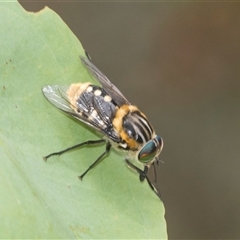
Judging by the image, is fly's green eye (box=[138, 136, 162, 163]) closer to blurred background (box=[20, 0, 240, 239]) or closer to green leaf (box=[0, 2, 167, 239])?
green leaf (box=[0, 2, 167, 239])

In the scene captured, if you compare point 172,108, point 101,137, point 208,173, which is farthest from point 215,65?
point 101,137

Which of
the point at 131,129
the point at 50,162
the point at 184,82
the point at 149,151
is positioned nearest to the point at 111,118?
the point at 131,129

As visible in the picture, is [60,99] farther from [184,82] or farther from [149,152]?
[184,82]

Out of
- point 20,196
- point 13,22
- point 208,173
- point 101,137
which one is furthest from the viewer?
point 208,173

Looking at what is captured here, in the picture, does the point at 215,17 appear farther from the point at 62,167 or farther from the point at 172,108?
the point at 62,167

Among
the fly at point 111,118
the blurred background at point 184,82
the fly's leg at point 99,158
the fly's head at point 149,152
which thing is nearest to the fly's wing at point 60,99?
the fly at point 111,118
